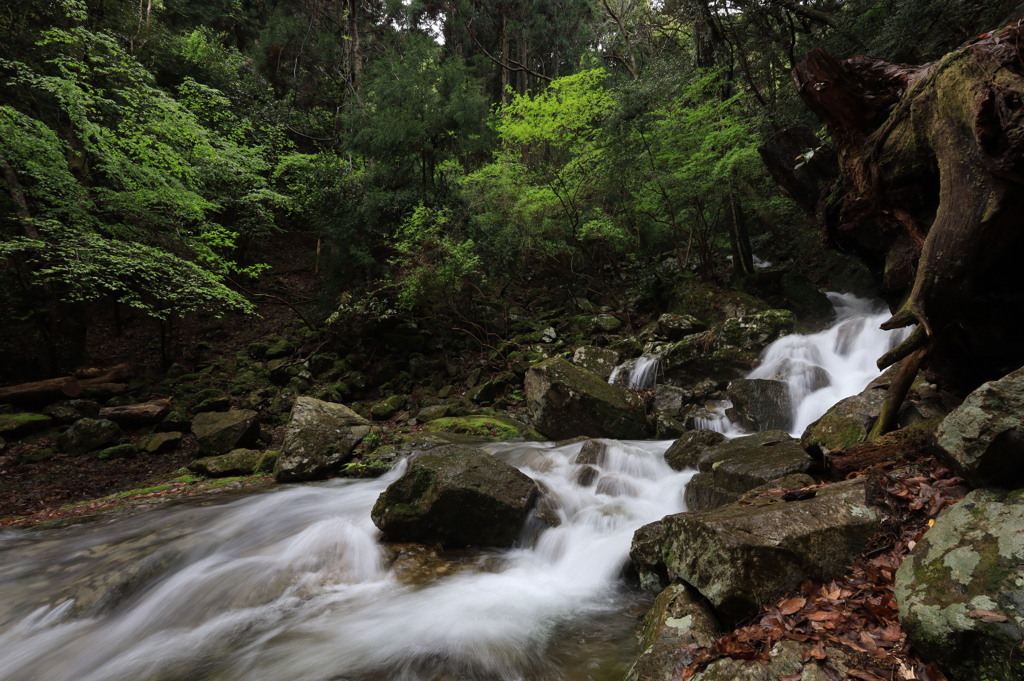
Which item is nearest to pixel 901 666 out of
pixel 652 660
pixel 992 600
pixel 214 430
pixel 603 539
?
pixel 992 600

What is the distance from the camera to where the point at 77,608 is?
4352mm

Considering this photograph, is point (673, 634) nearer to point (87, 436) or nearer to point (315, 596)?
point (315, 596)

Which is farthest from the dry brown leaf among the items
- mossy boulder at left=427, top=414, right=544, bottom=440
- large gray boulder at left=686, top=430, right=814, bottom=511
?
mossy boulder at left=427, top=414, right=544, bottom=440

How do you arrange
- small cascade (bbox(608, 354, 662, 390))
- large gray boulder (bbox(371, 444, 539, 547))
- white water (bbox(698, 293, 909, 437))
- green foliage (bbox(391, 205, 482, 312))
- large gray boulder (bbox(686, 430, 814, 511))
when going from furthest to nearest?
green foliage (bbox(391, 205, 482, 312)) < small cascade (bbox(608, 354, 662, 390)) < white water (bbox(698, 293, 909, 437)) < large gray boulder (bbox(371, 444, 539, 547)) < large gray boulder (bbox(686, 430, 814, 511))

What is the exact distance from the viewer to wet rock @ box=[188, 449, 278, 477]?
842 cm

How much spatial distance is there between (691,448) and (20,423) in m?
13.4

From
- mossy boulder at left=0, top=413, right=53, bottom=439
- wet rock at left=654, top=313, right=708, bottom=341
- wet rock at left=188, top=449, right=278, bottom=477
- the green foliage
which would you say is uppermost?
the green foliage

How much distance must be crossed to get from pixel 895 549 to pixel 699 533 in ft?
3.60

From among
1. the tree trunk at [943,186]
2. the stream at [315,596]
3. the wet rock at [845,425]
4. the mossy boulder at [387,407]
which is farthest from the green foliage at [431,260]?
the wet rock at [845,425]

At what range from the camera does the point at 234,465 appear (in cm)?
860

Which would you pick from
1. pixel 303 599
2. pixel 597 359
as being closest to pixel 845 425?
pixel 303 599

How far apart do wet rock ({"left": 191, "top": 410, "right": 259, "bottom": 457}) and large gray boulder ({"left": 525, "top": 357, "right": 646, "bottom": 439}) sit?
6351 mm

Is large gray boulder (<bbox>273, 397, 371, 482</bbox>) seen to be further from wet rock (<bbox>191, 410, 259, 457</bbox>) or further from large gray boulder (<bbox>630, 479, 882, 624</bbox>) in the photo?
large gray boulder (<bbox>630, 479, 882, 624</bbox>)

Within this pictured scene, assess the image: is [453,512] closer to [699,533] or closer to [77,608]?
[699,533]
